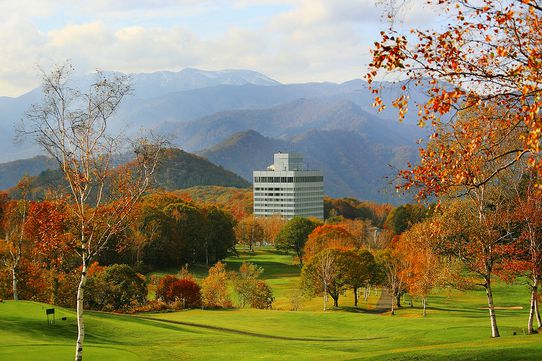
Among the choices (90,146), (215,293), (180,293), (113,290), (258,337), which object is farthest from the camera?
(215,293)

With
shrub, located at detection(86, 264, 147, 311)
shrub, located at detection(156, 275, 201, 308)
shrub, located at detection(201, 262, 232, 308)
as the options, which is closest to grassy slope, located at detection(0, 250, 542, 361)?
shrub, located at detection(156, 275, 201, 308)

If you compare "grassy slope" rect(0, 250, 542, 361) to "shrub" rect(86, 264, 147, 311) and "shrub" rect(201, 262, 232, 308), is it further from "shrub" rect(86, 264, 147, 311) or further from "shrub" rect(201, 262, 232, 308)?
"shrub" rect(201, 262, 232, 308)

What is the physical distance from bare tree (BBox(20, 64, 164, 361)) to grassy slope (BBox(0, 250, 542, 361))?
622 centimetres

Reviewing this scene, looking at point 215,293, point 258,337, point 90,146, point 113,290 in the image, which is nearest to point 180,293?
point 215,293

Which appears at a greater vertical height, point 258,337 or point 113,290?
point 113,290

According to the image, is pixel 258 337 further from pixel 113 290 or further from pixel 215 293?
pixel 215 293

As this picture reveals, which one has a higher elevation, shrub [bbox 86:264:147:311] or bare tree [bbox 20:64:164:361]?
bare tree [bbox 20:64:164:361]

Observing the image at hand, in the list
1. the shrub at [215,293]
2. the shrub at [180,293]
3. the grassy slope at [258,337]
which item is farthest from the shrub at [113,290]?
the shrub at [215,293]

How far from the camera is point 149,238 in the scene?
364 ft

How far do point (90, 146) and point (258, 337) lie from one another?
70.3ft

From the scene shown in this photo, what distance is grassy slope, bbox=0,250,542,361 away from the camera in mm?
26236

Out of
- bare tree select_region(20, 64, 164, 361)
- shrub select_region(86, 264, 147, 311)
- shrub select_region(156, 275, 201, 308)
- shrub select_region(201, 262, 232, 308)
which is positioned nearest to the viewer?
bare tree select_region(20, 64, 164, 361)

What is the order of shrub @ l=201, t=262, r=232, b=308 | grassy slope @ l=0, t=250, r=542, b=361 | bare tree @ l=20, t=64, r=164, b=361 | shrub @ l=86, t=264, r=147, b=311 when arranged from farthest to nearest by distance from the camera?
1. shrub @ l=201, t=262, r=232, b=308
2. shrub @ l=86, t=264, r=147, b=311
3. grassy slope @ l=0, t=250, r=542, b=361
4. bare tree @ l=20, t=64, r=164, b=361

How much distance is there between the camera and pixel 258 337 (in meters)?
41.4
